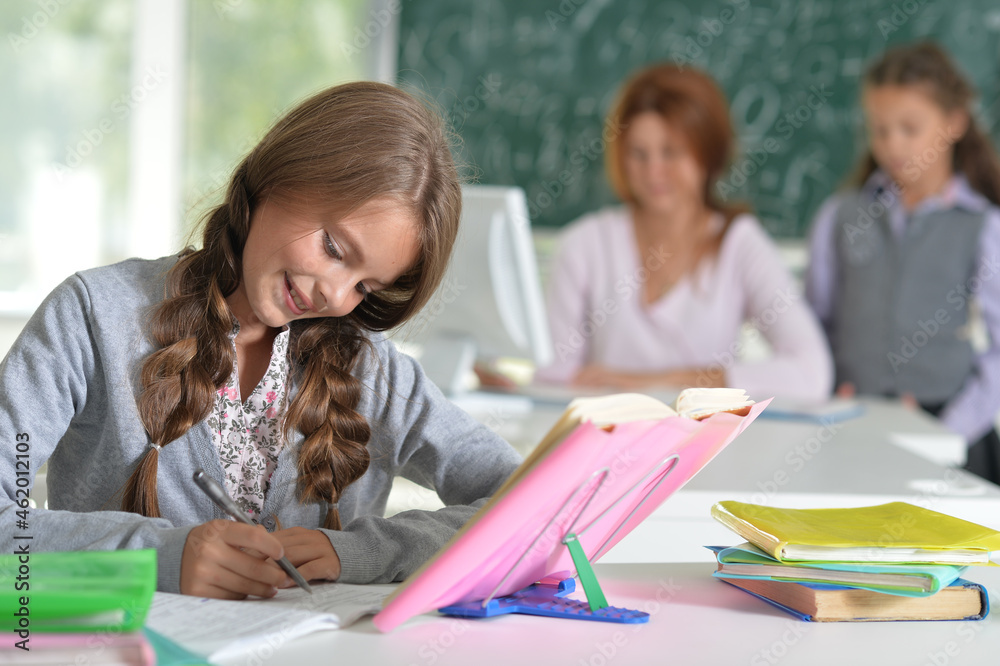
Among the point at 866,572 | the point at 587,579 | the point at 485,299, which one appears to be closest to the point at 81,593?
the point at 587,579

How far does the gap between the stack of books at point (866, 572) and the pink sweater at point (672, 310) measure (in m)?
1.74

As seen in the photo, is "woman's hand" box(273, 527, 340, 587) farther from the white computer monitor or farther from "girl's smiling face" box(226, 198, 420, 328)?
the white computer monitor

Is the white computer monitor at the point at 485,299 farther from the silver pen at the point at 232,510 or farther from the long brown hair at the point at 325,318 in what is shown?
the silver pen at the point at 232,510

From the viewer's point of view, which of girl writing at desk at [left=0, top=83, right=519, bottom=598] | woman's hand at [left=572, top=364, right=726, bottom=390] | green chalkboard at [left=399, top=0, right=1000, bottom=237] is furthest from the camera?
green chalkboard at [left=399, top=0, right=1000, bottom=237]

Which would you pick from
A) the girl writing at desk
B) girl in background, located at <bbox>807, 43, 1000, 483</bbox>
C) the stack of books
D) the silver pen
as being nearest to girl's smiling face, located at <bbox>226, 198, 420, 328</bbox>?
the girl writing at desk

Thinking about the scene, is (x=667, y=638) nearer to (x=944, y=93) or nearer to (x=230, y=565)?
(x=230, y=565)

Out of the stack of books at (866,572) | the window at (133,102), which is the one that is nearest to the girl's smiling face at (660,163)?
the window at (133,102)

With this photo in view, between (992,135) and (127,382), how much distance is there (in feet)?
11.3

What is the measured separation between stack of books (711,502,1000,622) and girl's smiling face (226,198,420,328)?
1.56 ft

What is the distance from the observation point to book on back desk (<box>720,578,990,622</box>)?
830 mm

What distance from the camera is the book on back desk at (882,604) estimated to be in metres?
0.83

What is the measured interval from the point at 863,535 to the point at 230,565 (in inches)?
23.2

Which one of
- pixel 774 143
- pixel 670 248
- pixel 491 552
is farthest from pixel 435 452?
pixel 774 143

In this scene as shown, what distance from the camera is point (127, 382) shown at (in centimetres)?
101
